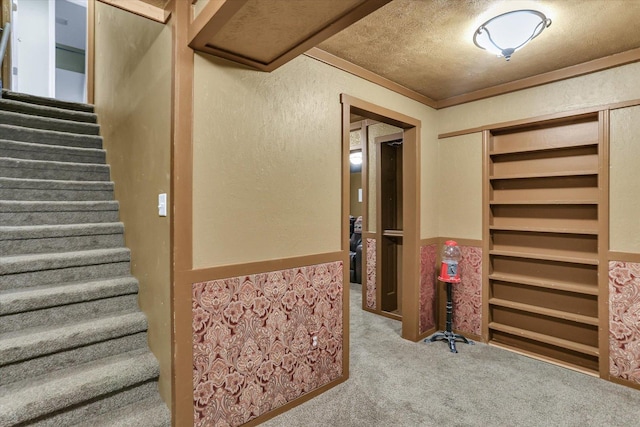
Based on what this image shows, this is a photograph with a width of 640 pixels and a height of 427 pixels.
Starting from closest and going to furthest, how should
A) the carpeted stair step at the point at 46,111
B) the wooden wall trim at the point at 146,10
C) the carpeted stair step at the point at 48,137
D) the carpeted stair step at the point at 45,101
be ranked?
the wooden wall trim at the point at 146,10 < the carpeted stair step at the point at 48,137 < the carpeted stair step at the point at 46,111 < the carpeted stair step at the point at 45,101

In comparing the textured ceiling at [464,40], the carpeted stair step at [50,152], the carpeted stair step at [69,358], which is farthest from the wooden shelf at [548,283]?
the carpeted stair step at [50,152]

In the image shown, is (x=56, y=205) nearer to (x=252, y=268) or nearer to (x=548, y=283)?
(x=252, y=268)

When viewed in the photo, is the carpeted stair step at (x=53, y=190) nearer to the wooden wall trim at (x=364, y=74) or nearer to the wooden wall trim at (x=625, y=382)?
the wooden wall trim at (x=364, y=74)

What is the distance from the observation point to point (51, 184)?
8.21 feet

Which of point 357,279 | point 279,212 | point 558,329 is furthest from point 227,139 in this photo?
point 357,279

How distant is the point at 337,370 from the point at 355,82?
223 cm

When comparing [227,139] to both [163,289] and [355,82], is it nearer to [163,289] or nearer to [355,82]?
[163,289]

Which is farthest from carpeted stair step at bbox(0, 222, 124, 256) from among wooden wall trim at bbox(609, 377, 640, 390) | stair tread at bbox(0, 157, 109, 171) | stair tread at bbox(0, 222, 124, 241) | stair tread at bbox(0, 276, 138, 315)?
wooden wall trim at bbox(609, 377, 640, 390)

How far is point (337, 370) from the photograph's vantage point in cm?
243

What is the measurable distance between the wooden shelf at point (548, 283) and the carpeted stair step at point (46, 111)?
431cm

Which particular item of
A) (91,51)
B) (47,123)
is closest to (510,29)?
(47,123)

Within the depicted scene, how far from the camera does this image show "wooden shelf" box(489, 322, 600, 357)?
264cm

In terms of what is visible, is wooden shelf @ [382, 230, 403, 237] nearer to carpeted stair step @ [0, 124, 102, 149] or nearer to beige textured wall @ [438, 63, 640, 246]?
beige textured wall @ [438, 63, 640, 246]

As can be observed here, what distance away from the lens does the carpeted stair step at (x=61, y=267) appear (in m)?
1.93
